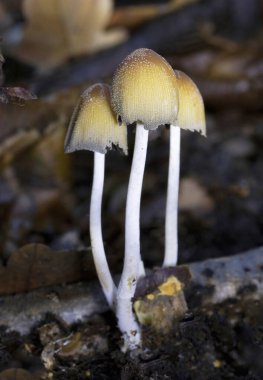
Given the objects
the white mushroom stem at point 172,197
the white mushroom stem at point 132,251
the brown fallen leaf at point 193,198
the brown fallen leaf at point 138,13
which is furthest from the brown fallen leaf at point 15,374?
the brown fallen leaf at point 138,13

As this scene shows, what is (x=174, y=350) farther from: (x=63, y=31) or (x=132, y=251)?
(x=63, y=31)

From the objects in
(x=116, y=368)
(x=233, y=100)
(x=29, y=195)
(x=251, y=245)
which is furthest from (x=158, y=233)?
(x=233, y=100)

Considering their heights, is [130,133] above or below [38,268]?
above

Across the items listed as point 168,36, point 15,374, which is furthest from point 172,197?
point 168,36

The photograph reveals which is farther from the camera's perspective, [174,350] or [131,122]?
[174,350]

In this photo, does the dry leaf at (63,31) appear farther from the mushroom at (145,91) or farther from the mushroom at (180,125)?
the mushroom at (145,91)

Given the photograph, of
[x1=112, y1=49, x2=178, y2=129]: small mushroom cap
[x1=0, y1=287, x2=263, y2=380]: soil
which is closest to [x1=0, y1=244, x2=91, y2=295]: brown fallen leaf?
[x1=0, y1=287, x2=263, y2=380]: soil
